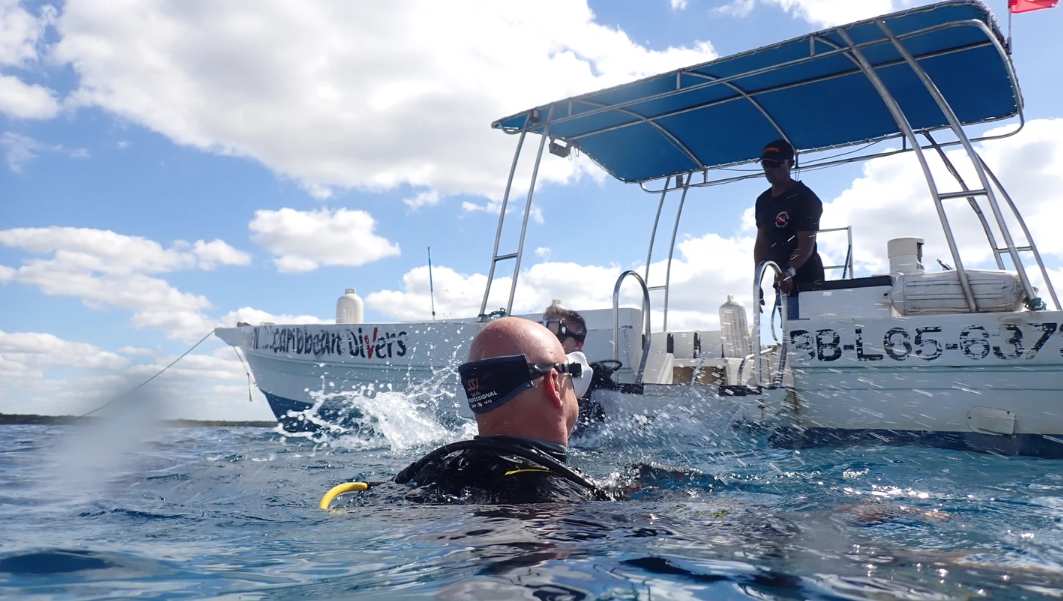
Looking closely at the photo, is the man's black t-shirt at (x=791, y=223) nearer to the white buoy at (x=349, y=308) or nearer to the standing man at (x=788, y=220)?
the standing man at (x=788, y=220)

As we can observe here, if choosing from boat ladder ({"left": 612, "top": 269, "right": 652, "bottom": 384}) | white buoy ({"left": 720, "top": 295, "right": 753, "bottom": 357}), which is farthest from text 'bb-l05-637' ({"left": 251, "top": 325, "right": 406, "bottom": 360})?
white buoy ({"left": 720, "top": 295, "right": 753, "bottom": 357})

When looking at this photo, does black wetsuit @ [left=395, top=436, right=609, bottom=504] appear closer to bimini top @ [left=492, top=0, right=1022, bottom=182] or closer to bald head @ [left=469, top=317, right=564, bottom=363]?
bald head @ [left=469, top=317, right=564, bottom=363]

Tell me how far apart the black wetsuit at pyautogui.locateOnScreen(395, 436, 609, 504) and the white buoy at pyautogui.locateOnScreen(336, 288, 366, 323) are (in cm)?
716

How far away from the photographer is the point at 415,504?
2.51m

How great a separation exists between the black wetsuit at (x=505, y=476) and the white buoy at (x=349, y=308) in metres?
7.16

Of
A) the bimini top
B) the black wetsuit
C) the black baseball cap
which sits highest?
the bimini top

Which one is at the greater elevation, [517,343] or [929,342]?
[929,342]

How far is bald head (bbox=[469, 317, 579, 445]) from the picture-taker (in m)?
2.44

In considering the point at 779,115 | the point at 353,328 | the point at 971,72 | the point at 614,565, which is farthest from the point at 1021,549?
the point at 353,328

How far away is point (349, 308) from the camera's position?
9.48 metres

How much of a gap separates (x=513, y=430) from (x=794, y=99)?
21.0ft

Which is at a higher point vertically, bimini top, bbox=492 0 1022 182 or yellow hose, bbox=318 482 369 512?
bimini top, bbox=492 0 1022 182

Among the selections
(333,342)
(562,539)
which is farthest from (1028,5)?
(333,342)

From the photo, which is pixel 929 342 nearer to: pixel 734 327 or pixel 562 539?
pixel 734 327
